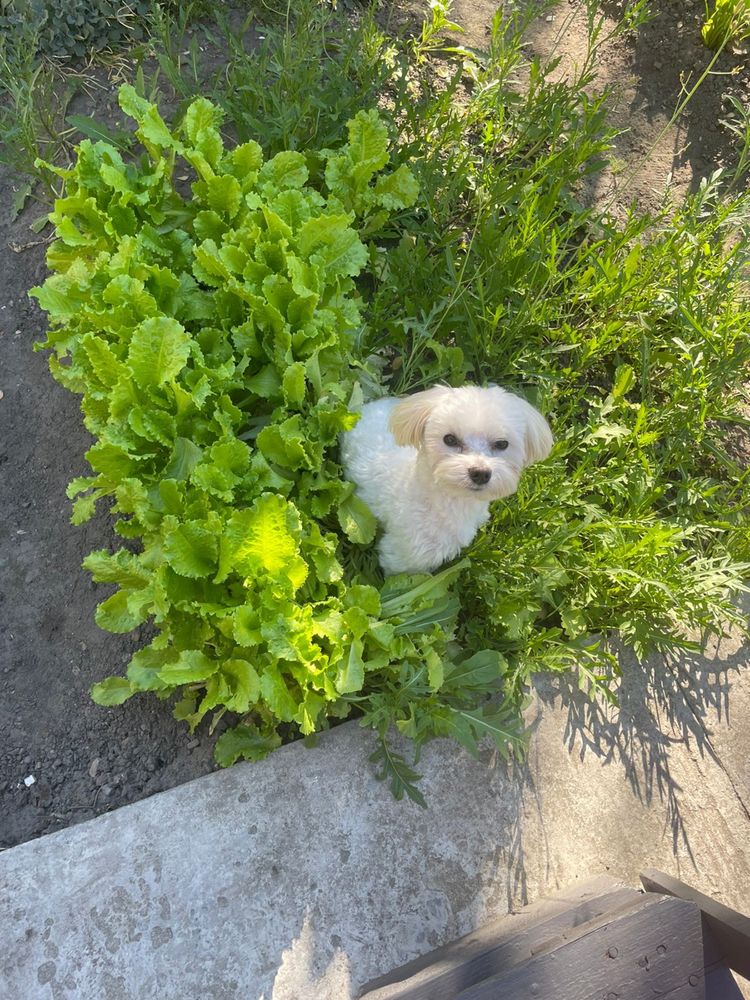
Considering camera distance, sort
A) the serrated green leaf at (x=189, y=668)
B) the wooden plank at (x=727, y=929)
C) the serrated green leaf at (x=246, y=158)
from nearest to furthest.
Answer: the wooden plank at (x=727, y=929)
the serrated green leaf at (x=189, y=668)
the serrated green leaf at (x=246, y=158)

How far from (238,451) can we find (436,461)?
0.62 metres

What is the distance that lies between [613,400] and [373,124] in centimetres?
149

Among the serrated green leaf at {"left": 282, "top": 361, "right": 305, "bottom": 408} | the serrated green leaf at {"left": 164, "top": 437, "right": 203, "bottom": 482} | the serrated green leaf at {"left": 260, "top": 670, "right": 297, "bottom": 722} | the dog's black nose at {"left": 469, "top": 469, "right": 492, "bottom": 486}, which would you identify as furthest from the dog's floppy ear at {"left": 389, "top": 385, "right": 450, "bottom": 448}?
the serrated green leaf at {"left": 260, "top": 670, "right": 297, "bottom": 722}

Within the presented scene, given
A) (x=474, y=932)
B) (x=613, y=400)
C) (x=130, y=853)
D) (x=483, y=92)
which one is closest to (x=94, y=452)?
(x=130, y=853)

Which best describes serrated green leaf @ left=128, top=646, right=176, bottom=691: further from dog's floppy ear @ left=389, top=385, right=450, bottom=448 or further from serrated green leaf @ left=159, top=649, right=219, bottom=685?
dog's floppy ear @ left=389, top=385, right=450, bottom=448

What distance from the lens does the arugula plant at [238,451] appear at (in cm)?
203

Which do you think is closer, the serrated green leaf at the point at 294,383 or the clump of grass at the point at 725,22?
the serrated green leaf at the point at 294,383

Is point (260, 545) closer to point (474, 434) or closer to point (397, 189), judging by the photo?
point (474, 434)

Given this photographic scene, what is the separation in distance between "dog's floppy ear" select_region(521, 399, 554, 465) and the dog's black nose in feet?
0.69

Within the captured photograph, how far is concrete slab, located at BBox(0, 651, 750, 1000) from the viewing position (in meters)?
1.89

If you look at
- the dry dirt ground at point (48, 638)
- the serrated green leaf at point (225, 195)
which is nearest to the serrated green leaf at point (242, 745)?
the dry dirt ground at point (48, 638)

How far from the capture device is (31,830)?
2143mm

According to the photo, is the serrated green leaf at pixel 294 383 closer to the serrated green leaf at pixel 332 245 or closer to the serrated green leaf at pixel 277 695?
the serrated green leaf at pixel 332 245

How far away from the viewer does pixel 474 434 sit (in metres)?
2.08
